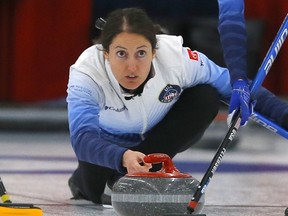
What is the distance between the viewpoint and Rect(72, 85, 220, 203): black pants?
3.15 m

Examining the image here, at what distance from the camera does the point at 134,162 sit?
8.21 ft

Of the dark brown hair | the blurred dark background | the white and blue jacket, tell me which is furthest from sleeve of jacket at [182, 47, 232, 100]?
the blurred dark background

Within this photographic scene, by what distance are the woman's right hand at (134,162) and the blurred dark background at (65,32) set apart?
572 cm

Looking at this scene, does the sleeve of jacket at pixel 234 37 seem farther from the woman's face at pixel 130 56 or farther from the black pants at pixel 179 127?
the black pants at pixel 179 127

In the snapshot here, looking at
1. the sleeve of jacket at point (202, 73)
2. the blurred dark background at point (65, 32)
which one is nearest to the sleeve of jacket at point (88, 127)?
the sleeve of jacket at point (202, 73)

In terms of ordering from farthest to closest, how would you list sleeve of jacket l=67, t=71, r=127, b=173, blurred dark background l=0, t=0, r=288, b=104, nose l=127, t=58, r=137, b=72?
blurred dark background l=0, t=0, r=288, b=104
nose l=127, t=58, r=137, b=72
sleeve of jacket l=67, t=71, r=127, b=173

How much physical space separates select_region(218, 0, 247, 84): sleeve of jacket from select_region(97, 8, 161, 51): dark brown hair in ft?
0.81

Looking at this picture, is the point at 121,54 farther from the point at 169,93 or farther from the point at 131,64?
the point at 169,93

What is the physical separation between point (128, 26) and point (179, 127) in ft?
1.84

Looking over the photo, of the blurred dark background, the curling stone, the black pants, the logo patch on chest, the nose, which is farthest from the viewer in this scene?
the blurred dark background

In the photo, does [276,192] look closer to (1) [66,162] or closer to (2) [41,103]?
(1) [66,162]

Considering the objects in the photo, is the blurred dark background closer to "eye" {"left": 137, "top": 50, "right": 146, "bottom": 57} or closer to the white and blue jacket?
the white and blue jacket

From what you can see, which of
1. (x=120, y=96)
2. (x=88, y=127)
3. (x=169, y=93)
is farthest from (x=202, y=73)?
(x=88, y=127)

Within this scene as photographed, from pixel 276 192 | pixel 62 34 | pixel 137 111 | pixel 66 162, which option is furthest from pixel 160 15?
pixel 137 111
